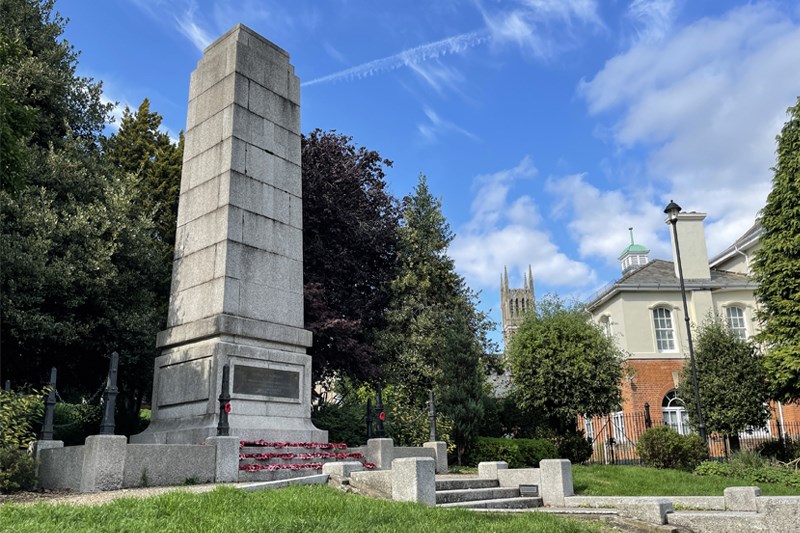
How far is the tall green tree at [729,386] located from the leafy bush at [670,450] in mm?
5281

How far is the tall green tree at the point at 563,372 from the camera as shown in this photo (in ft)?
80.2

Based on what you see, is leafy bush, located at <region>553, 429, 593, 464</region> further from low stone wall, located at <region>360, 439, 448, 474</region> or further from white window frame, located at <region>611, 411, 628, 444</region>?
white window frame, located at <region>611, 411, 628, 444</region>

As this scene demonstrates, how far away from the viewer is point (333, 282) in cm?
2612

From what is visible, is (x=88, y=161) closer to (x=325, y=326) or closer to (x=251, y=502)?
(x=325, y=326)

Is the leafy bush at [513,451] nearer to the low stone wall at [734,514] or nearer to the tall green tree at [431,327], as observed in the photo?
the tall green tree at [431,327]

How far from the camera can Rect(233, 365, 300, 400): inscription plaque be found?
14.9 meters

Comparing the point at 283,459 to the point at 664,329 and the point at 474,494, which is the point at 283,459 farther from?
the point at 664,329

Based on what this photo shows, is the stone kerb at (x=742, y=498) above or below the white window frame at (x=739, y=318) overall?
below

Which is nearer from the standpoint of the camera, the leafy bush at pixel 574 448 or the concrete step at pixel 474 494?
the concrete step at pixel 474 494

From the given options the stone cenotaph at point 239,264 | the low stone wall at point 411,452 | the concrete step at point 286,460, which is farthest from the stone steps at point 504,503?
the stone cenotaph at point 239,264

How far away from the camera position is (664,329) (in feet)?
115

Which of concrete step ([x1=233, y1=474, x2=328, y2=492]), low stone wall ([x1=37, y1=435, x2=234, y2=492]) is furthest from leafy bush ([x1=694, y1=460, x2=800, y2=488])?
low stone wall ([x1=37, y1=435, x2=234, y2=492])

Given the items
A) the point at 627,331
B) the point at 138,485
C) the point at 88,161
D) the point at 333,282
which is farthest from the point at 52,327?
the point at 627,331

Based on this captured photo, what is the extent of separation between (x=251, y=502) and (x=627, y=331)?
97.3 ft
